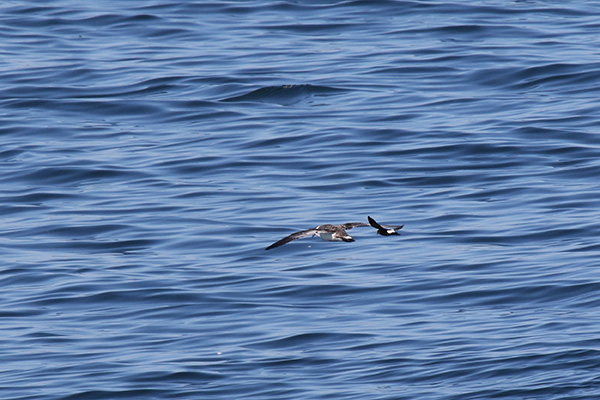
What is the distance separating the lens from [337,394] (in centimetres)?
1100

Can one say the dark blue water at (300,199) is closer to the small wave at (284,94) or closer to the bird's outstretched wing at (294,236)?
the small wave at (284,94)

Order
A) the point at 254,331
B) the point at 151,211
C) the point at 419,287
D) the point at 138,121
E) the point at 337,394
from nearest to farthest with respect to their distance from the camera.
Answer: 1. the point at 337,394
2. the point at 254,331
3. the point at 419,287
4. the point at 151,211
5. the point at 138,121

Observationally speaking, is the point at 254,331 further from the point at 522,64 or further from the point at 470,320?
the point at 522,64

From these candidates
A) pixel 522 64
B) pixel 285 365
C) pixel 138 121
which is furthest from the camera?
pixel 522 64

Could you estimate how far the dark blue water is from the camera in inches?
462

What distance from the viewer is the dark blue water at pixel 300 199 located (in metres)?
11.7

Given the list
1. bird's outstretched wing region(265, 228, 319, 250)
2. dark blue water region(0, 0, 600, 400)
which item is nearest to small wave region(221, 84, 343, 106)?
dark blue water region(0, 0, 600, 400)

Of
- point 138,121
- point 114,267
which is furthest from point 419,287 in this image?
point 138,121

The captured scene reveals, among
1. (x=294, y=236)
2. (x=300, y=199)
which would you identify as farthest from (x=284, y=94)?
(x=294, y=236)

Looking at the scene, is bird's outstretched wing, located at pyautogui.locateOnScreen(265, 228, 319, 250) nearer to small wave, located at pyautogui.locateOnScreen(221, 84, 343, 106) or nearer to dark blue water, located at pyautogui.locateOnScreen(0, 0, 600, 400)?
dark blue water, located at pyautogui.locateOnScreen(0, 0, 600, 400)

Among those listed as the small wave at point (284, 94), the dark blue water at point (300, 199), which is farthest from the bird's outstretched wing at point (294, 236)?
the small wave at point (284, 94)

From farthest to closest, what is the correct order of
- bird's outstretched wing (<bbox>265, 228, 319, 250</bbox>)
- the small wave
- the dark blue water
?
1. the small wave
2. the dark blue water
3. bird's outstretched wing (<bbox>265, 228, 319, 250</bbox>)

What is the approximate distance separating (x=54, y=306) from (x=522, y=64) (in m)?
10.4

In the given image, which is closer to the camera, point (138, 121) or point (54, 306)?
point (54, 306)
